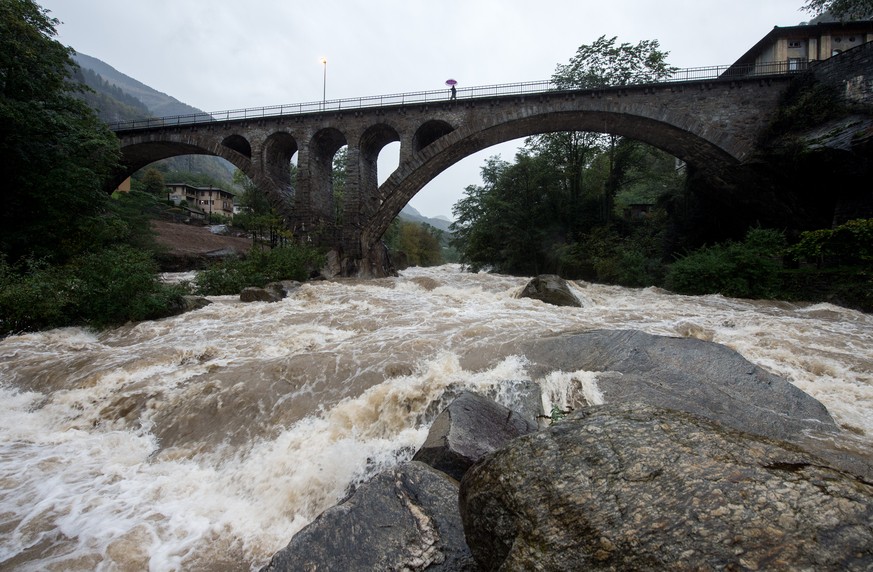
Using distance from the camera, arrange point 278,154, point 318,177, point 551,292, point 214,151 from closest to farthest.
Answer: point 551,292, point 318,177, point 214,151, point 278,154

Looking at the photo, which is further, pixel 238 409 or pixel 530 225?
pixel 530 225

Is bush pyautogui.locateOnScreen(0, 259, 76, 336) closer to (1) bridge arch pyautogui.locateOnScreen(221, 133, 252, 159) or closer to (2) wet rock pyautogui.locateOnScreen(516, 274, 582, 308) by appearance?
(2) wet rock pyautogui.locateOnScreen(516, 274, 582, 308)

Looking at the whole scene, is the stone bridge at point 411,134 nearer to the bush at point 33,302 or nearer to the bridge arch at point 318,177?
the bridge arch at point 318,177

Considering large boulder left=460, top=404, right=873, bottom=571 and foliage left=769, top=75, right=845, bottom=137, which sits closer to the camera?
large boulder left=460, top=404, right=873, bottom=571

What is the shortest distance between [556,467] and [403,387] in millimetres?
3435

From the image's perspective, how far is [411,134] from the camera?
73.9 feet

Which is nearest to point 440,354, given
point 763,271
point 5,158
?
point 763,271

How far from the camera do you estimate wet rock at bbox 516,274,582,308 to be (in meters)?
11.2

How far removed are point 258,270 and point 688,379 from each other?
15.7 m

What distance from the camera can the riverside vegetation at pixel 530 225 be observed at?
391 inches

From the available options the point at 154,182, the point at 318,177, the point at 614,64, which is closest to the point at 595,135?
the point at 614,64

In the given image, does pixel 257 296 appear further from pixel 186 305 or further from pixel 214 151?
pixel 214 151

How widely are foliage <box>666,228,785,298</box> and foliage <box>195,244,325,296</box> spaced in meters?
16.0

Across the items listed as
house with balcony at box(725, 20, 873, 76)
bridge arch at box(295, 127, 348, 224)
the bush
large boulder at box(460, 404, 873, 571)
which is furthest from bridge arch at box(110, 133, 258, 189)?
house with balcony at box(725, 20, 873, 76)
